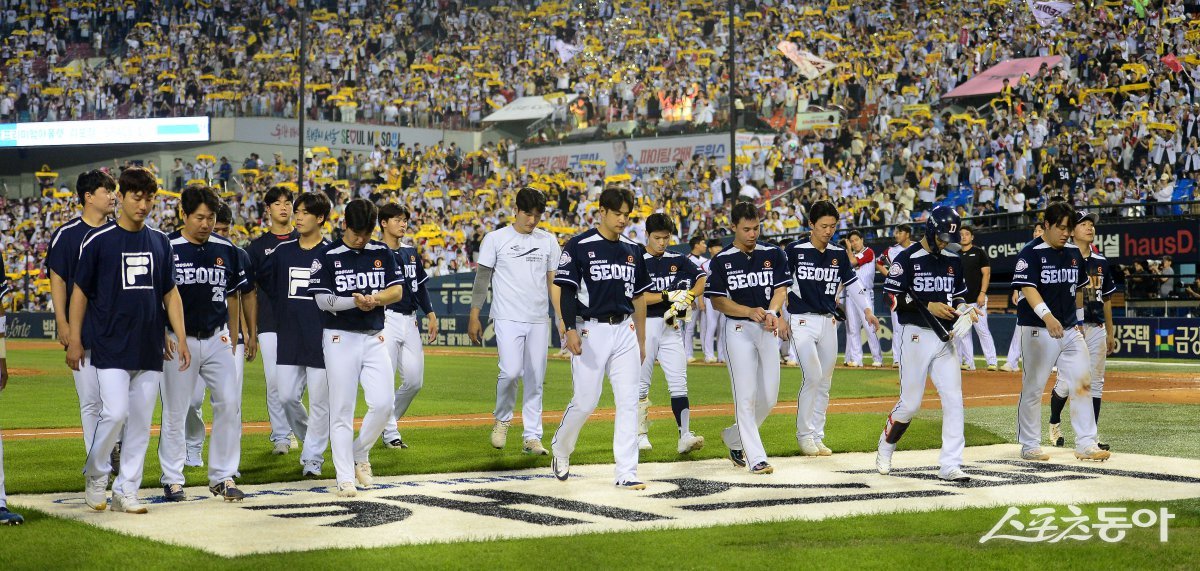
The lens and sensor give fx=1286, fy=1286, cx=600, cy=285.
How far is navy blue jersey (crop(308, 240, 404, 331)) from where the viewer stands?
30.5 ft

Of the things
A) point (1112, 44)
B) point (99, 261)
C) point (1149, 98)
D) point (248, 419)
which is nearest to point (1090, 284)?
point (99, 261)

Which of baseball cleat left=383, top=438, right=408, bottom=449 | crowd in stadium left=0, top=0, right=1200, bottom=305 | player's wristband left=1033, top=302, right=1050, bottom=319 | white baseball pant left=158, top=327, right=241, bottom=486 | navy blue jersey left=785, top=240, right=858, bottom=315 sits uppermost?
crowd in stadium left=0, top=0, right=1200, bottom=305

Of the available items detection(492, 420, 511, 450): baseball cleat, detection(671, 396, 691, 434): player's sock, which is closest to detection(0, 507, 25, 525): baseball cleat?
detection(492, 420, 511, 450): baseball cleat

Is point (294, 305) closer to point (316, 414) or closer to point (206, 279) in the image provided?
point (316, 414)

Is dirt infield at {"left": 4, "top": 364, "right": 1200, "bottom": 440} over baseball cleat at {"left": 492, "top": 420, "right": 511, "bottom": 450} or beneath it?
beneath

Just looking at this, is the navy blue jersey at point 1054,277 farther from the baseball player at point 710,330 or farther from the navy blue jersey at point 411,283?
the baseball player at point 710,330

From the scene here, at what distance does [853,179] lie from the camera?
107 feet

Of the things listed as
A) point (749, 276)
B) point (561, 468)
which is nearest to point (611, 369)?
point (561, 468)

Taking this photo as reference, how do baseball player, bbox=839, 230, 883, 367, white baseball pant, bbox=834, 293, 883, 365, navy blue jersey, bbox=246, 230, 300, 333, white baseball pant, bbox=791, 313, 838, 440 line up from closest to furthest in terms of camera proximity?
1. navy blue jersey, bbox=246, 230, 300, 333
2. white baseball pant, bbox=791, 313, 838, 440
3. baseball player, bbox=839, 230, 883, 367
4. white baseball pant, bbox=834, 293, 883, 365

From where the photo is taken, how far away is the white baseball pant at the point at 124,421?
813 cm

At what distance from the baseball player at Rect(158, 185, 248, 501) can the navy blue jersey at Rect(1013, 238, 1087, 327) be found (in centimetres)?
667

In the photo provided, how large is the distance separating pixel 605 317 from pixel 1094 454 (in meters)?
4.52

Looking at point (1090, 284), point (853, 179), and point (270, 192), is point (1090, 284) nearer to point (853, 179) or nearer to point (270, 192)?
point (270, 192)

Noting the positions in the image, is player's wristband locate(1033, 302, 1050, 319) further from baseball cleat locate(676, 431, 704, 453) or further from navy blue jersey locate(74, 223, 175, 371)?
navy blue jersey locate(74, 223, 175, 371)
